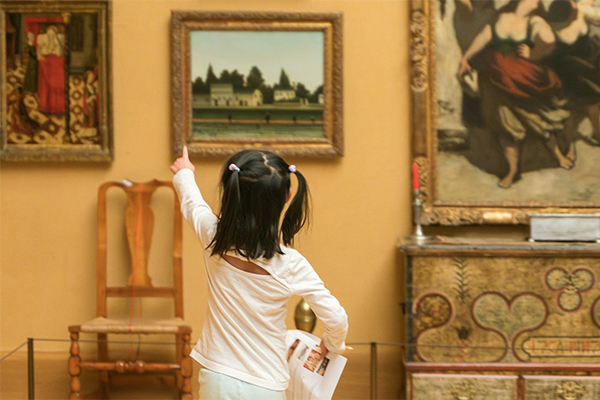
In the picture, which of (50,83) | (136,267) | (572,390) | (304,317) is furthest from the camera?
(50,83)

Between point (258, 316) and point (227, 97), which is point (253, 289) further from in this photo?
point (227, 97)

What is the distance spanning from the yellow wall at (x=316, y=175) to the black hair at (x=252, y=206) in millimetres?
2008

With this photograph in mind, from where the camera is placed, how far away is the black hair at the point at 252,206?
7.21 ft

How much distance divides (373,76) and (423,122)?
0.43m

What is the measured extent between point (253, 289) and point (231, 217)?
249mm

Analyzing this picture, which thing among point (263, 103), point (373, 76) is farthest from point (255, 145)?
point (373, 76)

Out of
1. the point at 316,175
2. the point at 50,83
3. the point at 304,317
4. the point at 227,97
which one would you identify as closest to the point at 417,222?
the point at 316,175

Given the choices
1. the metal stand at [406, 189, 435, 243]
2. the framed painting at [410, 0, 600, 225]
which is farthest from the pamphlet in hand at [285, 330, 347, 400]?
the framed painting at [410, 0, 600, 225]

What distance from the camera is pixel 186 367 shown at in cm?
376

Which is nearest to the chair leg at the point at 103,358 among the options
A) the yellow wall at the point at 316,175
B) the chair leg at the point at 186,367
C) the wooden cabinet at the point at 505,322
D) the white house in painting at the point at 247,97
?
the yellow wall at the point at 316,175

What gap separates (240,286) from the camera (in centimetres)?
222

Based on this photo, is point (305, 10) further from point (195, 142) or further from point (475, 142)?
point (475, 142)

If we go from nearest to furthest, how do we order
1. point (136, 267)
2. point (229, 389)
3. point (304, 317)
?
1. point (229, 389)
2. point (304, 317)
3. point (136, 267)

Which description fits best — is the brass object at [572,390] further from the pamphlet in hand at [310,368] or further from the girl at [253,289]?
the girl at [253,289]
